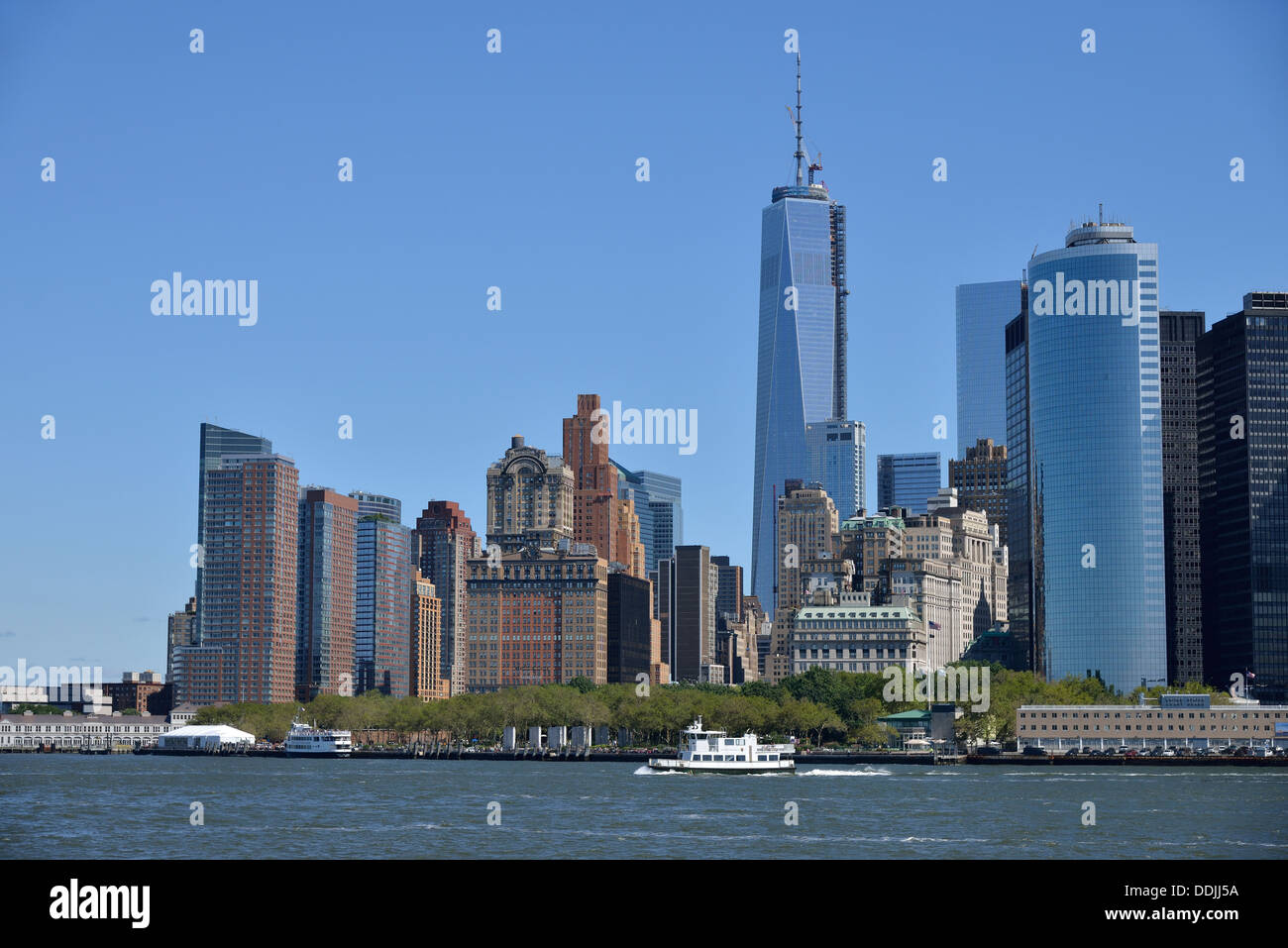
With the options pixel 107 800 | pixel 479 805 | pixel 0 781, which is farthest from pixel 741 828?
pixel 0 781

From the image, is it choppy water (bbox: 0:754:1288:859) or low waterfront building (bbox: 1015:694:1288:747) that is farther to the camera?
low waterfront building (bbox: 1015:694:1288:747)

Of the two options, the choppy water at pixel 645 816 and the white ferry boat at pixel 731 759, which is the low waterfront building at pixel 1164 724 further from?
the white ferry boat at pixel 731 759

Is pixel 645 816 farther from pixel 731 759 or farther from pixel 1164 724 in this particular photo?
pixel 1164 724

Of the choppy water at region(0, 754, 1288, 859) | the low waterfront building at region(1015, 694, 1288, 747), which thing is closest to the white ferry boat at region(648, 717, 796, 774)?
the choppy water at region(0, 754, 1288, 859)

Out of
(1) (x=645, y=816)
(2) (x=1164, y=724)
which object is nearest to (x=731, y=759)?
(1) (x=645, y=816)

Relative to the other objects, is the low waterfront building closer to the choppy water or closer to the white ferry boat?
the choppy water
